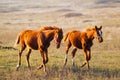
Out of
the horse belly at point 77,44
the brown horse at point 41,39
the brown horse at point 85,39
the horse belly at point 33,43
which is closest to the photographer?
the brown horse at point 41,39

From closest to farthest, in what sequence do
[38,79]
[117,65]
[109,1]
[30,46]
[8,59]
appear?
1. [38,79]
2. [30,46]
3. [117,65]
4. [8,59]
5. [109,1]

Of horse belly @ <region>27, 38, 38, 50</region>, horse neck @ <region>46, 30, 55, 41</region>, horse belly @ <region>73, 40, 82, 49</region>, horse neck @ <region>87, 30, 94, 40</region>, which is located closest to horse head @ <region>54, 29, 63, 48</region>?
horse neck @ <region>46, 30, 55, 41</region>

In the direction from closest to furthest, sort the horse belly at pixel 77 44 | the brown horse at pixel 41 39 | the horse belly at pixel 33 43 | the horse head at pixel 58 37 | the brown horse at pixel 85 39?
the horse head at pixel 58 37, the brown horse at pixel 41 39, the brown horse at pixel 85 39, the horse belly at pixel 33 43, the horse belly at pixel 77 44

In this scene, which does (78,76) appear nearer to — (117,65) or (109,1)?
(117,65)

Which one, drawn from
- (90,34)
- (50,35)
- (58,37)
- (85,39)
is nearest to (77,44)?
(85,39)

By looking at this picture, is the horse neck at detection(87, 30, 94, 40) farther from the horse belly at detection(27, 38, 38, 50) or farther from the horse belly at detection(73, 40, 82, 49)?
the horse belly at detection(27, 38, 38, 50)

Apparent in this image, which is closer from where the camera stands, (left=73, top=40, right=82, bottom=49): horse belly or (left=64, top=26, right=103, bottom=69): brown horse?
(left=64, top=26, right=103, bottom=69): brown horse

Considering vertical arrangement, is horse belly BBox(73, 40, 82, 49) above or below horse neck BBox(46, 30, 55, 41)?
below

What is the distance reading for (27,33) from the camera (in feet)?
55.1

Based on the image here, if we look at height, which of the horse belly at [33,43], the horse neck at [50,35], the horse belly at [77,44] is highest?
the horse neck at [50,35]

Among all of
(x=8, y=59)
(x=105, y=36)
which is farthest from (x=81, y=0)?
(x=8, y=59)

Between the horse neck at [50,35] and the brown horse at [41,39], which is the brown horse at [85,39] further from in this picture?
the horse neck at [50,35]

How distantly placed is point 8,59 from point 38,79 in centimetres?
614

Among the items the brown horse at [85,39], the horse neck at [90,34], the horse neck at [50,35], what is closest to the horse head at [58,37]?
the horse neck at [50,35]
